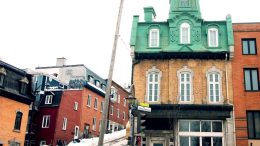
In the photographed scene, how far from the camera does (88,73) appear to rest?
49.8 m

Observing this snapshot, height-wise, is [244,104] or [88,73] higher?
[88,73]

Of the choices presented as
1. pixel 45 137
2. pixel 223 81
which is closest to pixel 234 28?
pixel 223 81

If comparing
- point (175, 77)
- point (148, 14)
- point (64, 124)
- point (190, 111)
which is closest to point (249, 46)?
point (175, 77)

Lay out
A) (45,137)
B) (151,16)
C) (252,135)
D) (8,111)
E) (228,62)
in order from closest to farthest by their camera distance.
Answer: (252,135) < (228,62) < (151,16) < (8,111) < (45,137)

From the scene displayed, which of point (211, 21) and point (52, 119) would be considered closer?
point (211, 21)

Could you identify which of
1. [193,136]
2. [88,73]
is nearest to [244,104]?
[193,136]

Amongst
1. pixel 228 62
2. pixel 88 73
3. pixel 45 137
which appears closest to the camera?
pixel 228 62

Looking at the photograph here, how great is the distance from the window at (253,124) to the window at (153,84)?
713cm

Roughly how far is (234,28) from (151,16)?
709cm

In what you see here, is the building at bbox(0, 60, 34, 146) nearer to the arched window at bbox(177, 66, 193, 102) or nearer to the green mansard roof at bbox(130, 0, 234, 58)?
the green mansard roof at bbox(130, 0, 234, 58)

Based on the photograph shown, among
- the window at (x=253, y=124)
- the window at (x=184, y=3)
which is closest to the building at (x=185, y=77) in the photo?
the window at (x=184, y=3)

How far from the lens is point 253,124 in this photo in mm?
24266

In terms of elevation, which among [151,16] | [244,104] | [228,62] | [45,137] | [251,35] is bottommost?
[45,137]

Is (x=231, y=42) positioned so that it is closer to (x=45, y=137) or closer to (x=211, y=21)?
(x=211, y=21)
